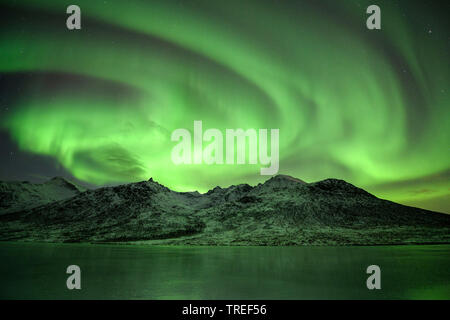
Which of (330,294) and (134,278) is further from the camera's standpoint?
(134,278)

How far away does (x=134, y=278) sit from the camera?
4188cm

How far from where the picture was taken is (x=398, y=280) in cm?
4028
